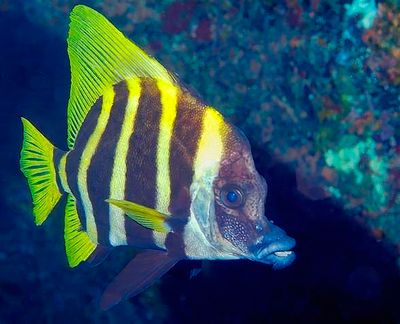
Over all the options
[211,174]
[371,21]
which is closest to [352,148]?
[371,21]

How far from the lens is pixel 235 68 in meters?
3.46

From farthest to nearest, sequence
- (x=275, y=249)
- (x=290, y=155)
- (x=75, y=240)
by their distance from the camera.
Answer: (x=290, y=155) < (x=75, y=240) < (x=275, y=249)

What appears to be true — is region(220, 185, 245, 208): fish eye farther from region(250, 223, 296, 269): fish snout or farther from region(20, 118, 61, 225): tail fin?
region(20, 118, 61, 225): tail fin

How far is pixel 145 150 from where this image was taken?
199 centimetres

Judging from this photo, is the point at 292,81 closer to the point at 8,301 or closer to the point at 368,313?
the point at 368,313

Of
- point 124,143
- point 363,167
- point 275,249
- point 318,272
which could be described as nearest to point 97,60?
point 124,143

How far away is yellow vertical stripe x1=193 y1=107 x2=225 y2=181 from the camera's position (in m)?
1.92

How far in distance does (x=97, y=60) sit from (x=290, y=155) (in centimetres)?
171

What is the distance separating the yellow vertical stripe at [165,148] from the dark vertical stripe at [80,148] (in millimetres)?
363

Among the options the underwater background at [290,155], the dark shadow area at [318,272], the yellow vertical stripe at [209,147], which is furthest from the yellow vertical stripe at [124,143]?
the dark shadow area at [318,272]

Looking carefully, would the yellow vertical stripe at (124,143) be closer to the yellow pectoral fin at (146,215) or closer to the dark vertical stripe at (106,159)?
the dark vertical stripe at (106,159)

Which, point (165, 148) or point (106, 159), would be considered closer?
point (165, 148)

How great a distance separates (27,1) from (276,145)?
2.91m

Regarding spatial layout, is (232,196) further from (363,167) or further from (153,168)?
(363,167)
